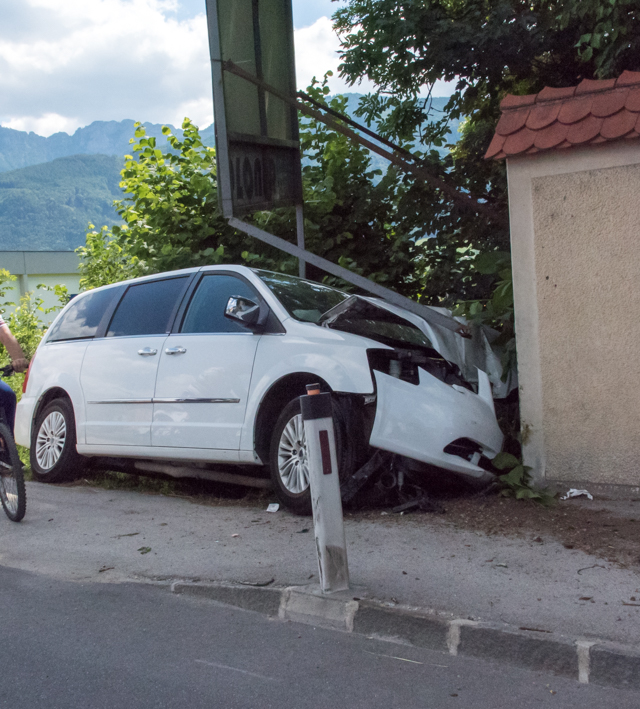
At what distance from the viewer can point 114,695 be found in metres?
3.09

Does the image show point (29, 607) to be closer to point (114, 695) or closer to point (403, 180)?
point (114, 695)

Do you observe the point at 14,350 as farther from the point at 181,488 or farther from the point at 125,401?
the point at 181,488

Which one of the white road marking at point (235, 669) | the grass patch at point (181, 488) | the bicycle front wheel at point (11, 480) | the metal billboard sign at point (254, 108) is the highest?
the metal billboard sign at point (254, 108)

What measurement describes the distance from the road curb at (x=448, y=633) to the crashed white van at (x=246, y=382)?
1.49 metres

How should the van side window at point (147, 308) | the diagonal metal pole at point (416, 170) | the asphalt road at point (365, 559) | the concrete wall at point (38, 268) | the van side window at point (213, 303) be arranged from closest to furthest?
the asphalt road at point (365, 559), the van side window at point (213, 303), the van side window at point (147, 308), the diagonal metal pole at point (416, 170), the concrete wall at point (38, 268)

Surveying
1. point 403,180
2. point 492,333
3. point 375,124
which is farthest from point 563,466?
point 375,124

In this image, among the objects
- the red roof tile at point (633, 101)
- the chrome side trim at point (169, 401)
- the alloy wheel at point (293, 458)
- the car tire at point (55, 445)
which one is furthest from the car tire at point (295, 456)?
the red roof tile at point (633, 101)

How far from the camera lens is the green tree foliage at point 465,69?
7.43 meters

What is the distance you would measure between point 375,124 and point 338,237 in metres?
1.40

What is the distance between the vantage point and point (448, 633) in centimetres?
352

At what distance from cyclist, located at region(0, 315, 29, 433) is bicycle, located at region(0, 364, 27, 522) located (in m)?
0.32

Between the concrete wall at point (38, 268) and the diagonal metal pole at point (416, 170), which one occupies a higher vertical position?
the concrete wall at point (38, 268)

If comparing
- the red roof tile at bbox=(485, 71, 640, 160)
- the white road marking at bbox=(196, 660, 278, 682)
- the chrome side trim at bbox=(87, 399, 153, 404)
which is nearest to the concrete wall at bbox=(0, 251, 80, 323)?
the chrome side trim at bbox=(87, 399, 153, 404)

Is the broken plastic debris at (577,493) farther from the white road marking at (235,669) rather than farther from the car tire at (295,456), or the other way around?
the white road marking at (235,669)
